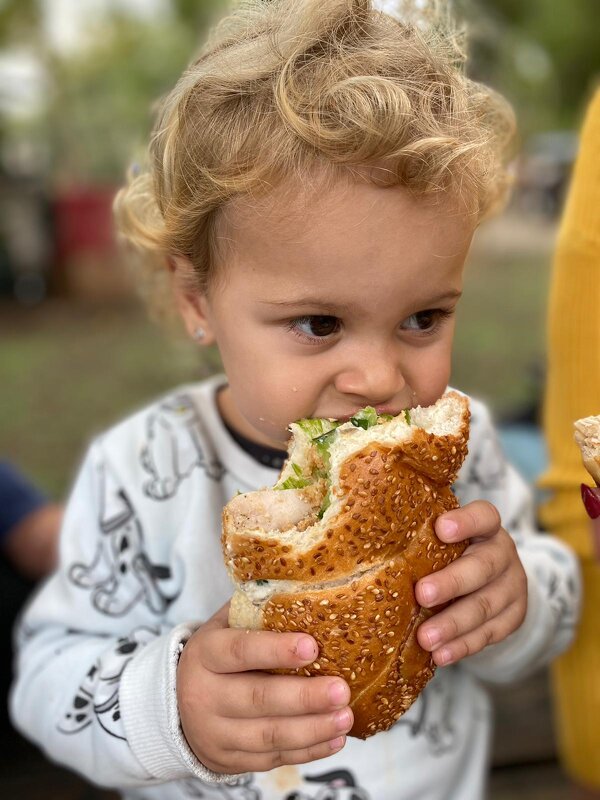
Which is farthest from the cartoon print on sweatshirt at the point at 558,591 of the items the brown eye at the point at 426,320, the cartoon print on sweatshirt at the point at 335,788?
the brown eye at the point at 426,320

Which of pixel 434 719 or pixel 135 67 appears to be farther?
pixel 135 67

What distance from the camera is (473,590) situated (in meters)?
1.33

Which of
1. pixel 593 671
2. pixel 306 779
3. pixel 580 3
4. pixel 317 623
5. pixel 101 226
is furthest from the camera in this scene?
pixel 580 3

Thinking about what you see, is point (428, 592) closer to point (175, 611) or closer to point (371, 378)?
point (371, 378)

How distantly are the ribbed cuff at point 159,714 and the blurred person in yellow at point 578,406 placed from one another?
98 cm

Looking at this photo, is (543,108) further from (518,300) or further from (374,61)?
(374,61)

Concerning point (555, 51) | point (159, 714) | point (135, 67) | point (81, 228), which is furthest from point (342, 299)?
point (555, 51)

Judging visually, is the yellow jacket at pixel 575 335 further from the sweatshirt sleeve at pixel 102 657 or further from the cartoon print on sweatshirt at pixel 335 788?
the sweatshirt sleeve at pixel 102 657

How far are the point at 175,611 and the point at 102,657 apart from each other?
0.57ft

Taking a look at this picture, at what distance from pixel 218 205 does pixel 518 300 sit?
8197 millimetres

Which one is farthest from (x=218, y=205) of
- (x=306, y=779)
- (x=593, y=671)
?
(x=593, y=671)

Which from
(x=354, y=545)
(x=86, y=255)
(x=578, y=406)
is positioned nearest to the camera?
(x=354, y=545)

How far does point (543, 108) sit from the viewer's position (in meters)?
16.9

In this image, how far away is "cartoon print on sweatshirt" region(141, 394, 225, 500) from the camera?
67.7 inches
